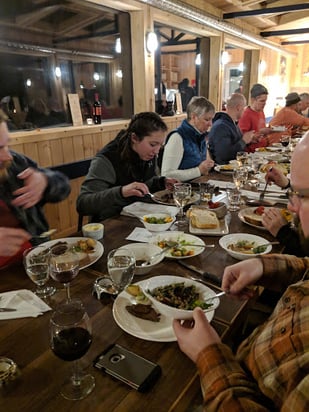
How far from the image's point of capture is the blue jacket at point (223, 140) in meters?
3.54

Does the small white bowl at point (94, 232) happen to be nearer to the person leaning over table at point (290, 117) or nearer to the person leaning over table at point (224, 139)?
the person leaning over table at point (224, 139)

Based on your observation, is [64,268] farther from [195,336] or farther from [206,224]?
[206,224]

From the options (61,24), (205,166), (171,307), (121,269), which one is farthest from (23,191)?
(61,24)

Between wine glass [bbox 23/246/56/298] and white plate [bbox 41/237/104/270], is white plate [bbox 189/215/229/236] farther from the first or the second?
wine glass [bbox 23/246/56/298]

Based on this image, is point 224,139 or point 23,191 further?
point 224,139

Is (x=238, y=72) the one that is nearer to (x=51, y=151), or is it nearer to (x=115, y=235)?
(x=51, y=151)

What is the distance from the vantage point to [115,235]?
1556mm

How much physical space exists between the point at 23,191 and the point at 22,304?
700 mm

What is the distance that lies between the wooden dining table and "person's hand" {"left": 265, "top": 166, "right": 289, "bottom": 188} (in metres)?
1.20

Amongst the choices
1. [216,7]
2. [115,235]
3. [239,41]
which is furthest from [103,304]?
[239,41]

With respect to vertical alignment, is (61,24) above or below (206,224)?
above

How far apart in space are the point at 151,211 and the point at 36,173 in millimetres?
650

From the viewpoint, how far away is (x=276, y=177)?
2221 mm

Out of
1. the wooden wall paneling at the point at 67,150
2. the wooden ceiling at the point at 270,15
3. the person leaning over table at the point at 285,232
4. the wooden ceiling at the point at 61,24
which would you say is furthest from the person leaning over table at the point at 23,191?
the wooden ceiling at the point at 270,15
